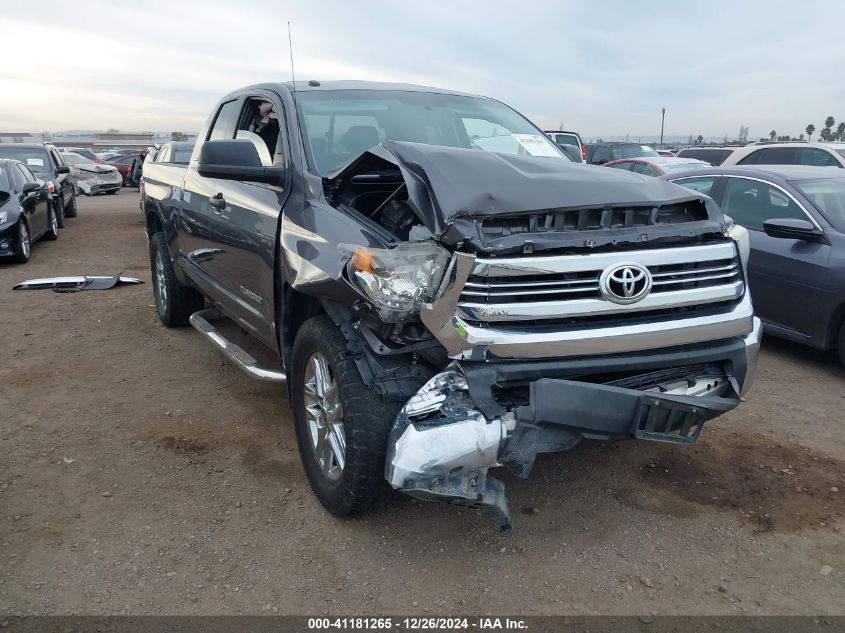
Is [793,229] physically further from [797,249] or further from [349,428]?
[349,428]

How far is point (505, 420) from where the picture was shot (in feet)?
8.45

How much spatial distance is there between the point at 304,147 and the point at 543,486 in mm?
2137

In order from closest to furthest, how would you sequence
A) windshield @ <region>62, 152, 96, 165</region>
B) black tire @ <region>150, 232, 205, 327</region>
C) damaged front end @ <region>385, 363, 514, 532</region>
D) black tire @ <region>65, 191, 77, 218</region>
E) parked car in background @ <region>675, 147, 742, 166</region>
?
damaged front end @ <region>385, 363, 514, 532</region> < black tire @ <region>150, 232, 205, 327</region> < black tire @ <region>65, 191, 77, 218</region> < parked car in background @ <region>675, 147, 742, 166</region> < windshield @ <region>62, 152, 96, 165</region>

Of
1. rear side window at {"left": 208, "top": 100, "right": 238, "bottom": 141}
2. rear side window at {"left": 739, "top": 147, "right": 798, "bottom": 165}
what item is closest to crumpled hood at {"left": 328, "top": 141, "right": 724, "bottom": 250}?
rear side window at {"left": 208, "top": 100, "right": 238, "bottom": 141}

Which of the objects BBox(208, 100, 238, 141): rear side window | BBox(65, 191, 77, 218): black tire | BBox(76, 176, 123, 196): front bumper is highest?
BBox(208, 100, 238, 141): rear side window

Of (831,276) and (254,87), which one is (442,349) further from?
(831,276)

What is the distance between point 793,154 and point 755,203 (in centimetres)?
631

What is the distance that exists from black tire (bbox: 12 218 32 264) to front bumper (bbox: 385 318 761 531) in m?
8.97

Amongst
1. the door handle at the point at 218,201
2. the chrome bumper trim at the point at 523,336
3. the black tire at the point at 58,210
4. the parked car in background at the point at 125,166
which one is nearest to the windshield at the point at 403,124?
the door handle at the point at 218,201

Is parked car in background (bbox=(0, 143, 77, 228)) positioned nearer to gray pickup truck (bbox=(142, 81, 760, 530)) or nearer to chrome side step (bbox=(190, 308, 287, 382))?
chrome side step (bbox=(190, 308, 287, 382))

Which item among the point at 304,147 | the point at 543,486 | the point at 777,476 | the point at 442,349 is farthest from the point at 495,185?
the point at 777,476

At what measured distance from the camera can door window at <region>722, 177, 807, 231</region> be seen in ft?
18.7

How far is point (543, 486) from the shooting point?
355 centimetres

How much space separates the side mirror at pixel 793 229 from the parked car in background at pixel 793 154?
6054 millimetres
